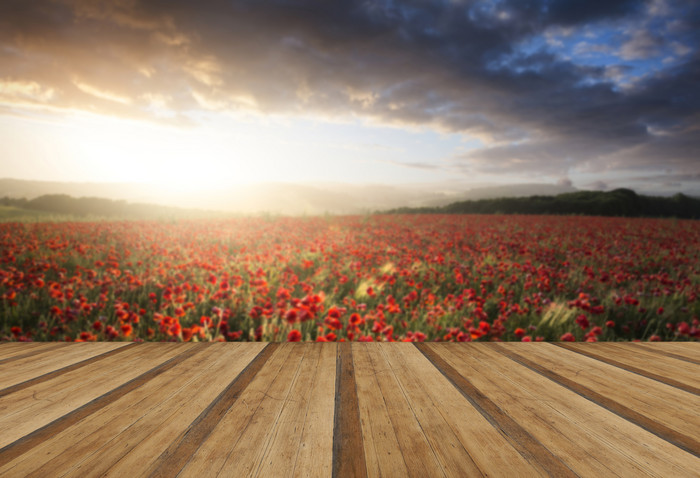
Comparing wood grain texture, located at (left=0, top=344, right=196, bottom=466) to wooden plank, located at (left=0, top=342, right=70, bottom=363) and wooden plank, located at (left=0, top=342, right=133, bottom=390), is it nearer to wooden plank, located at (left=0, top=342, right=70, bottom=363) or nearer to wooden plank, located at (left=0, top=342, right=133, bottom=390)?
wooden plank, located at (left=0, top=342, right=133, bottom=390)

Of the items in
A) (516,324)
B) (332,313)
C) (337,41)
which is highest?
(337,41)

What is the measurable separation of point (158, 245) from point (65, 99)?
4.17 meters

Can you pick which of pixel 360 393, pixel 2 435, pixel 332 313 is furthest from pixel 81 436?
pixel 332 313

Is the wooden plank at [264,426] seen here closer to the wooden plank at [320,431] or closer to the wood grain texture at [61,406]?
the wooden plank at [320,431]

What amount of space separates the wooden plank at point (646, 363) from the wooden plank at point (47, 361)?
380cm

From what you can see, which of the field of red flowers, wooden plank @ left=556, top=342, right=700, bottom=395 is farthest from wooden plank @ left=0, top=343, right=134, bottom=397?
wooden plank @ left=556, top=342, right=700, bottom=395


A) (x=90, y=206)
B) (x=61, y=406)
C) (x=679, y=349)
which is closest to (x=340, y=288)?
(x=61, y=406)

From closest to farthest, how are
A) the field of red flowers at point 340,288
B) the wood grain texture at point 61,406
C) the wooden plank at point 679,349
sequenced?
the wood grain texture at point 61,406 → the wooden plank at point 679,349 → the field of red flowers at point 340,288

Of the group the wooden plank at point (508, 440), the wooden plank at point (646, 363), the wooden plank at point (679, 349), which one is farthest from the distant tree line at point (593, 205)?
the wooden plank at point (508, 440)

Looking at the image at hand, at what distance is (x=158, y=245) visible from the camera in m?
6.16

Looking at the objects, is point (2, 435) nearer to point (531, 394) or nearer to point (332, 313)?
point (332, 313)

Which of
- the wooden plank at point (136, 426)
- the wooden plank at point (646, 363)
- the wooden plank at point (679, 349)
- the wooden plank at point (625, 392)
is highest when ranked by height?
the wooden plank at point (136, 426)

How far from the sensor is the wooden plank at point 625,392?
1.55 m

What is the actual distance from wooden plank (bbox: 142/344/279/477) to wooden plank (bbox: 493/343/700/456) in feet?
6.34
